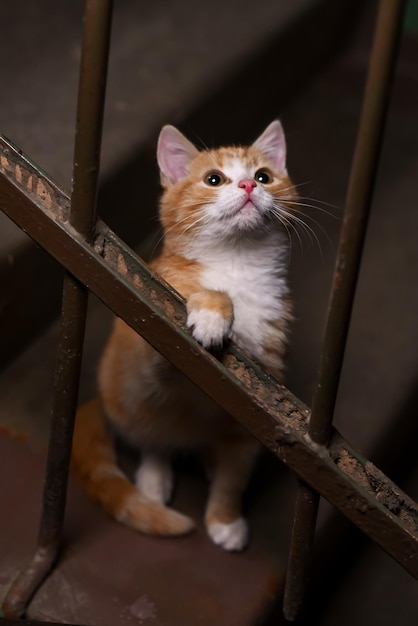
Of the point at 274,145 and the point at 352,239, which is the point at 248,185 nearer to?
the point at 274,145

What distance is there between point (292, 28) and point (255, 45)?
205 millimetres

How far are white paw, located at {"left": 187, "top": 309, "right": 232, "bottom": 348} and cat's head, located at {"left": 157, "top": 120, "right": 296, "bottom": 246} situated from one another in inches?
12.5

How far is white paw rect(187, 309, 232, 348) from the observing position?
127cm

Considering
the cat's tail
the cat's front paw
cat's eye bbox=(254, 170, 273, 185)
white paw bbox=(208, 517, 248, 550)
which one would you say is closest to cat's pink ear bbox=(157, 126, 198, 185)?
cat's eye bbox=(254, 170, 273, 185)

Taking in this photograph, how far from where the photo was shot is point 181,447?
184cm

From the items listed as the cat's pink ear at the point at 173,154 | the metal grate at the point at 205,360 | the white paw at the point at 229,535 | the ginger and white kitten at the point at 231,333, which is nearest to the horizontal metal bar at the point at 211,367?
the metal grate at the point at 205,360

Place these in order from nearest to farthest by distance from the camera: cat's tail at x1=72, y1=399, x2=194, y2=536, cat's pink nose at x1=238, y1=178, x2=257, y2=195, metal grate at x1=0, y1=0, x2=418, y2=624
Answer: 1. metal grate at x1=0, y1=0, x2=418, y2=624
2. cat's pink nose at x1=238, y1=178, x2=257, y2=195
3. cat's tail at x1=72, y1=399, x2=194, y2=536

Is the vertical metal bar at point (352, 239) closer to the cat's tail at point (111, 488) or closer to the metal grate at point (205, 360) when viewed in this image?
the metal grate at point (205, 360)

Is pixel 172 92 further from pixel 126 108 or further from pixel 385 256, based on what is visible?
pixel 385 256

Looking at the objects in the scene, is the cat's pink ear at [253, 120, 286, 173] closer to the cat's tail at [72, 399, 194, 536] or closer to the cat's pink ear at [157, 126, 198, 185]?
the cat's pink ear at [157, 126, 198, 185]

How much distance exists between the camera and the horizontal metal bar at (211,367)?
1.23 m

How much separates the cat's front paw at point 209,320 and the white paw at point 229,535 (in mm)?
542

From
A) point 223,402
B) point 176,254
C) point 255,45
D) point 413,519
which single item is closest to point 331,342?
point 223,402

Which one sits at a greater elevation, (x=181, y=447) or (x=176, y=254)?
(x=176, y=254)
